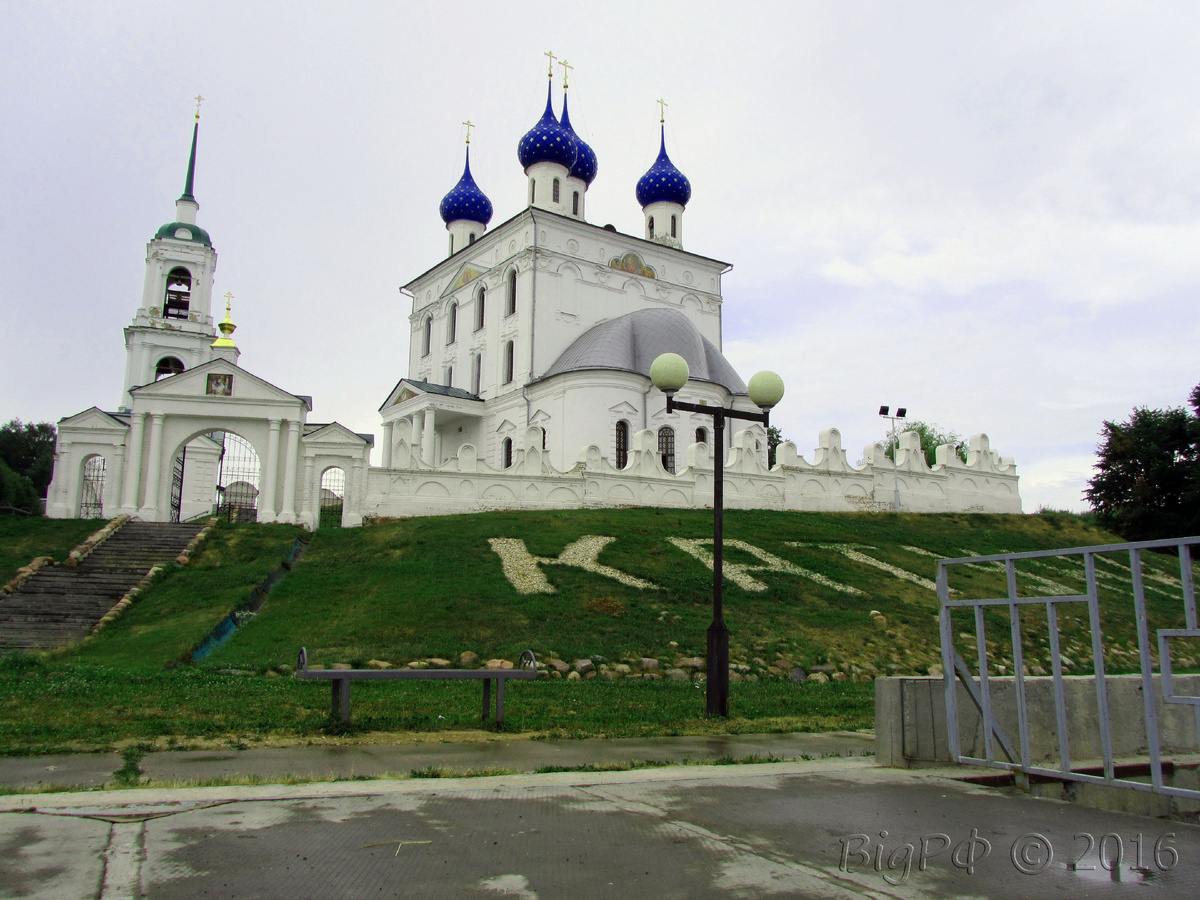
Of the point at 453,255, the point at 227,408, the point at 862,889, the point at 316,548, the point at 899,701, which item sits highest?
the point at 453,255

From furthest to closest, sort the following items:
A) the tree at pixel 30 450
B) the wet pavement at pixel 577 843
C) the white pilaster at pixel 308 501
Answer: the tree at pixel 30 450
the white pilaster at pixel 308 501
the wet pavement at pixel 577 843

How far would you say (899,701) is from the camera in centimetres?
727

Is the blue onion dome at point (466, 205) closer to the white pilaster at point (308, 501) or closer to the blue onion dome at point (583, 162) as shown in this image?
the blue onion dome at point (583, 162)

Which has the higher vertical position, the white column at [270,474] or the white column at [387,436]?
the white column at [387,436]

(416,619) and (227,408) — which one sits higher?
(227,408)

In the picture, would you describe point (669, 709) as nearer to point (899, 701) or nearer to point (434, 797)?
point (899, 701)

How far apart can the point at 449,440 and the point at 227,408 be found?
18653mm

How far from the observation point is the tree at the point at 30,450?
194ft

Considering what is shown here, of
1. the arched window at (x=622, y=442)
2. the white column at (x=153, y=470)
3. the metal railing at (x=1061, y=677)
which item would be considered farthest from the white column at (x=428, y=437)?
the metal railing at (x=1061, y=677)

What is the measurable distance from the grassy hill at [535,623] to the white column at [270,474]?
1.53 metres

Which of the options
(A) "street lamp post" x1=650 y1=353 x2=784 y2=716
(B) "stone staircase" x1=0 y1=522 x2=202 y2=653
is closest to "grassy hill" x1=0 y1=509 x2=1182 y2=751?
(A) "street lamp post" x1=650 y1=353 x2=784 y2=716

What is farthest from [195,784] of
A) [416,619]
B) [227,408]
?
[227,408]

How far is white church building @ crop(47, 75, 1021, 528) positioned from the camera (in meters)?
27.9

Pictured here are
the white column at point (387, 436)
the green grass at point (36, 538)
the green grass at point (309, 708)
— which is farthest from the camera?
the white column at point (387, 436)
